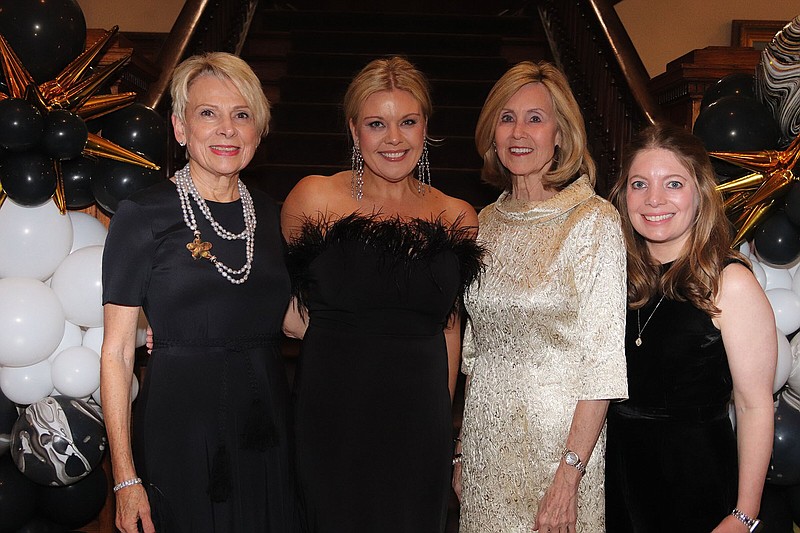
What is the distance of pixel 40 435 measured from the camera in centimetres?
279

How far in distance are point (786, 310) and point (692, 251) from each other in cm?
97

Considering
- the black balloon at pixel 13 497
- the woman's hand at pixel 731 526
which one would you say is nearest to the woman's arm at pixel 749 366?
the woman's hand at pixel 731 526

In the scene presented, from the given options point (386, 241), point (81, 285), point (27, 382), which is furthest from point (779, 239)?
point (27, 382)

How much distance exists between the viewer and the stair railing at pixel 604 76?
13.4 feet

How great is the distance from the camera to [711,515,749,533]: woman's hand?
2.12 meters

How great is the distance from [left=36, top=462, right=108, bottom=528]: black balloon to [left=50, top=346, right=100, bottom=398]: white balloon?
397mm

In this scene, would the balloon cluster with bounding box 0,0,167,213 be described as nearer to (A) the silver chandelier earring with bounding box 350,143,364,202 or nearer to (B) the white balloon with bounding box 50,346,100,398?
(B) the white balloon with bounding box 50,346,100,398

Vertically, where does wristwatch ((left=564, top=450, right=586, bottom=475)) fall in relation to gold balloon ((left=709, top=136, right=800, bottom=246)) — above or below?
below

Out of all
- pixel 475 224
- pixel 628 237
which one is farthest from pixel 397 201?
pixel 628 237

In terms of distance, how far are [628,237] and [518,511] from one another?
0.82 meters

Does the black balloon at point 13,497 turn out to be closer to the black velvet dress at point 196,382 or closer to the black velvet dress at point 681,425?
the black velvet dress at point 196,382

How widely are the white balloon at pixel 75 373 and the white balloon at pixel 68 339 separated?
7cm

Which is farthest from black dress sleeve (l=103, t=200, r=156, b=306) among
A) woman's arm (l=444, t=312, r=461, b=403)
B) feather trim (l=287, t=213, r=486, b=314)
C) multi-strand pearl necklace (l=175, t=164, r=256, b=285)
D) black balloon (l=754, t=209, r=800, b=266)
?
black balloon (l=754, t=209, r=800, b=266)

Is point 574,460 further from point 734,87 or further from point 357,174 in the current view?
point 734,87
